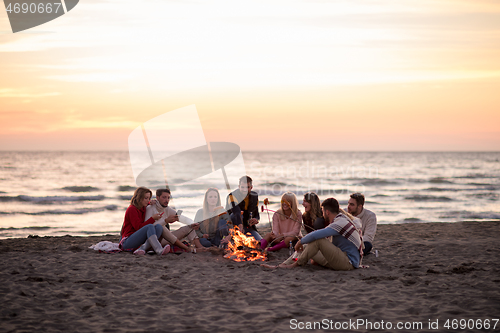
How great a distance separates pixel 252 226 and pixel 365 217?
251 cm

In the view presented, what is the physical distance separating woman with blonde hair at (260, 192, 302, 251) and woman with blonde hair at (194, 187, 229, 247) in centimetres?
93

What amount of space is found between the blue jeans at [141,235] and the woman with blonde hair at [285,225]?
7.19 feet

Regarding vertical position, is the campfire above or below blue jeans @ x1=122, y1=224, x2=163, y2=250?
below

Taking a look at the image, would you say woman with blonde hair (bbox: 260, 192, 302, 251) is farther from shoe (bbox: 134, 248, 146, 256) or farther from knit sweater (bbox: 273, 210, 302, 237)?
shoe (bbox: 134, 248, 146, 256)

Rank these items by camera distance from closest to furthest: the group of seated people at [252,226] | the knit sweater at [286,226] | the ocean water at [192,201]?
the group of seated people at [252,226] → the knit sweater at [286,226] → the ocean water at [192,201]

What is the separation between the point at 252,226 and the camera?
898 centimetres

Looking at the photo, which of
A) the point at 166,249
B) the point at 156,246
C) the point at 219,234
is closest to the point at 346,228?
the point at 219,234

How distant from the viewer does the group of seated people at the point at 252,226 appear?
659 centimetres

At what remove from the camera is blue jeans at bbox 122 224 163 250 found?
7.75 metres

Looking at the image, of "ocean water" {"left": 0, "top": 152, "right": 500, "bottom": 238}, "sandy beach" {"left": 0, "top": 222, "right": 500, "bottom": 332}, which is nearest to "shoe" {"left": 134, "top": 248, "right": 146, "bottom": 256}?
"sandy beach" {"left": 0, "top": 222, "right": 500, "bottom": 332}

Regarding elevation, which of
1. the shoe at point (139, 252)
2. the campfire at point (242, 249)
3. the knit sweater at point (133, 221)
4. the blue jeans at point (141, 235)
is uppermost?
the knit sweater at point (133, 221)

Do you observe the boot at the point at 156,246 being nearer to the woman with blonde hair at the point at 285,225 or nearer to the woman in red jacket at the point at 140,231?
the woman in red jacket at the point at 140,231

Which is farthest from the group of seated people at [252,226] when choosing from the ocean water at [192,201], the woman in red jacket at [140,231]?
the ocean water at [192,201]

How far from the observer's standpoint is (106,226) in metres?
14.2
